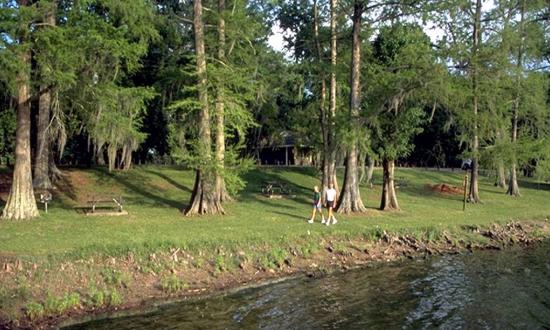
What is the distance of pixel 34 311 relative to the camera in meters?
11.2

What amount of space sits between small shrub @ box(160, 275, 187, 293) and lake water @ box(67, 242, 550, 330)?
852 mm

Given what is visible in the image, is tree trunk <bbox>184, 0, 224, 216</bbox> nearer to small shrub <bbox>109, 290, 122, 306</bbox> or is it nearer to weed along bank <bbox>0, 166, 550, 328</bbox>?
weed along bank <bbox>0, 166, 550, 328</bbox>

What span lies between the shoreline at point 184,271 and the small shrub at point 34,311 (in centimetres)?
2

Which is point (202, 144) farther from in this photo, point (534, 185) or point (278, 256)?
point (534, 185)

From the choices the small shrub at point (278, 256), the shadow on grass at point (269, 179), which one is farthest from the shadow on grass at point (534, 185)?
the small shrub at point (278, 256)

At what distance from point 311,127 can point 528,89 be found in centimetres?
1451

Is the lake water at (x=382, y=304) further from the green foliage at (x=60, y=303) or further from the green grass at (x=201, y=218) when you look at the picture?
the green grass at (x=201, y=218)

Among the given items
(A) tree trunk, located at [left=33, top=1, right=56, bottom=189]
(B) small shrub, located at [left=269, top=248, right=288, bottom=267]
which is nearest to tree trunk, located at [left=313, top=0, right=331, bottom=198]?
(B) small shrub, located at [left=269, top=248, right=288, bottom=267]

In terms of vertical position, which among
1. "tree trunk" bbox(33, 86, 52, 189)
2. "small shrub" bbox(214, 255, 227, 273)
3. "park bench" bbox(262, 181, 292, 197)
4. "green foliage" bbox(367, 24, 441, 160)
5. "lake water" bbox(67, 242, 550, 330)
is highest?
"green foliage" bbox(367, 24, 441, 160)

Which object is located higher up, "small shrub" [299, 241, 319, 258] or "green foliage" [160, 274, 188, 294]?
"small shrub" [299, 241, 319, 258]

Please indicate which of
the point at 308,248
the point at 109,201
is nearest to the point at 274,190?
the point at 109,201

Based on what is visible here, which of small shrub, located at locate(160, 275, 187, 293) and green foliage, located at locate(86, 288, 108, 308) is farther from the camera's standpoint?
small shrub, located at locate(160, 275, 187, 293)

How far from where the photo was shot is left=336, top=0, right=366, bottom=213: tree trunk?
25141 mm

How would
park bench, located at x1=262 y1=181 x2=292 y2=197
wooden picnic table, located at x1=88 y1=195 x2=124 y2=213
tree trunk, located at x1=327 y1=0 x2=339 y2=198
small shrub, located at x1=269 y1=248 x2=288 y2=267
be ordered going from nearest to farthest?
small shrub, located at x1=269 y1=248 x2=288 y2=267
wooden picnic table, located at x1=88 y1=195 x2=124 y2=213
tree trunk, located at x1=327 y1=0 x2=339 y2=198
park bench, located at x1=262 y1=181 x2=292 y2=197
